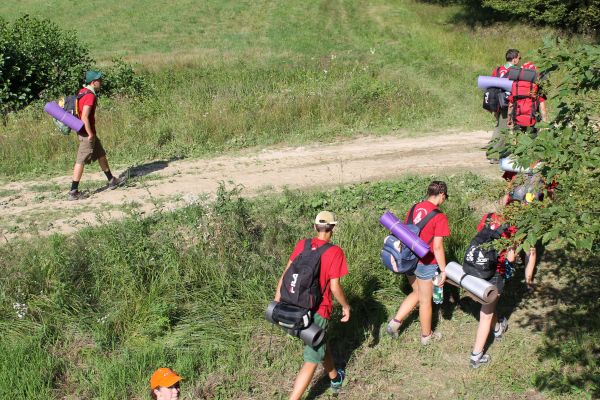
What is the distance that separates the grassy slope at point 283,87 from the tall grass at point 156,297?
3784 mm

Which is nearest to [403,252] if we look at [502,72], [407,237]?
[407,237]

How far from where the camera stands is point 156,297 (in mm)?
6750

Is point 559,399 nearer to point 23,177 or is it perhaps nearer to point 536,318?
point 536,318

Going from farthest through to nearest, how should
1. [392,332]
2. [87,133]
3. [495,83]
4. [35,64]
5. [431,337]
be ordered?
1. [35,64]
2. [495,83]
3. [87,133]
4. [431,337]
5. [392,332]

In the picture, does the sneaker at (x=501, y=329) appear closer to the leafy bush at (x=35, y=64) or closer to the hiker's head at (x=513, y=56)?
the hiker's head at (x=513, y=56)

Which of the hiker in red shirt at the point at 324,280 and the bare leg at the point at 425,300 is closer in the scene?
the hiker in red shirt at the point at 324,280

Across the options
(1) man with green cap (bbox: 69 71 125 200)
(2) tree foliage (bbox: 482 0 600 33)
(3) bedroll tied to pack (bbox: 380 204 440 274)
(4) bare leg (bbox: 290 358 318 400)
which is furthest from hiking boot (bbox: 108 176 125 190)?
(2) tree foliage (bbox: 482 0 600 33)

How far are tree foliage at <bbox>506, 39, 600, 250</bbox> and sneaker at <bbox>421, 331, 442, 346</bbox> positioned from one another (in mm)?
2523

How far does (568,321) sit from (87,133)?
20.6 ft

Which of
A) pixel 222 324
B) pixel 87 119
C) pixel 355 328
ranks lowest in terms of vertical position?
pixel 355 328

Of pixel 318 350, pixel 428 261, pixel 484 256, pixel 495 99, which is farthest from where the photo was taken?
pixel 495 99

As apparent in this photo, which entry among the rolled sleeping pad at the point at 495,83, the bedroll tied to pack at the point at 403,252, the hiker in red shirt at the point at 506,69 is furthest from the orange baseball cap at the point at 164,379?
the rolled sleeping pad at the point at 495,83

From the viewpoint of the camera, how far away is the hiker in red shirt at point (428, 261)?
599 centimetres

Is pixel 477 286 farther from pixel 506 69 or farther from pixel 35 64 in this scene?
pixel 35 64
